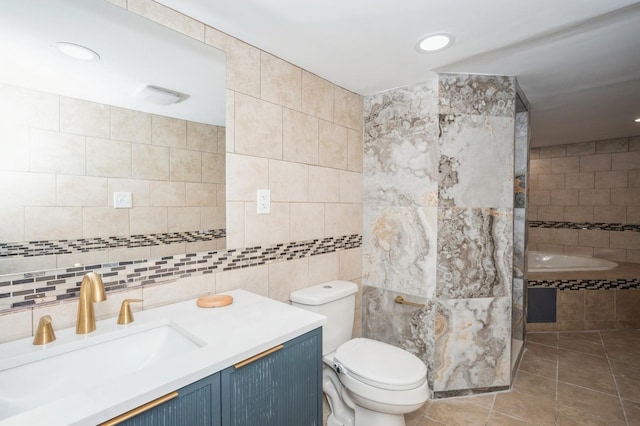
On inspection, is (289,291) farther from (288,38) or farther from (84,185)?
(288,38)

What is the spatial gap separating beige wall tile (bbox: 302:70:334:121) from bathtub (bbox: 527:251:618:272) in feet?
9.12

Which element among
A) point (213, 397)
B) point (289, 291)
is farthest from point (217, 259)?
point (213, 397)

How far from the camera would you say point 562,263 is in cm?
396

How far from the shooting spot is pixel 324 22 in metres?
1.42

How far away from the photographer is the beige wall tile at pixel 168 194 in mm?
1318

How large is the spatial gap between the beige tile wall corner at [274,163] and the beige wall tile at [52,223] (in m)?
0.15

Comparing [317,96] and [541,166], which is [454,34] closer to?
[317,96]

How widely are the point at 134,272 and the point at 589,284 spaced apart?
3962mm

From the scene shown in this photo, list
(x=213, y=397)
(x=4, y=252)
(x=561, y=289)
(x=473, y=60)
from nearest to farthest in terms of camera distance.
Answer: (x=213, y=397) < (x=4, y=252) < (x=473, y=60) < (x=561, y=289)

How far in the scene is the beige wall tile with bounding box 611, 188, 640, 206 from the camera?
3.74 meters

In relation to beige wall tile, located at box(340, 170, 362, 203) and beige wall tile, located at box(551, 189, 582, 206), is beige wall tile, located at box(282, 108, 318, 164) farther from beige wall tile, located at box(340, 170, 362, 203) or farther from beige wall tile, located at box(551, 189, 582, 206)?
beige wall tile, located at box(551, 189, 582, 206)

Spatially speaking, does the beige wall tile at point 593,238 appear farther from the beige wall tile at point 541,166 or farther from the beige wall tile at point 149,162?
the beige wall tile at point 149,162

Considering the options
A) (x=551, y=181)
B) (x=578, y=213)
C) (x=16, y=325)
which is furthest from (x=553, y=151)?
(x=16, y=325)

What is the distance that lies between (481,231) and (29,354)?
2.26 meters
